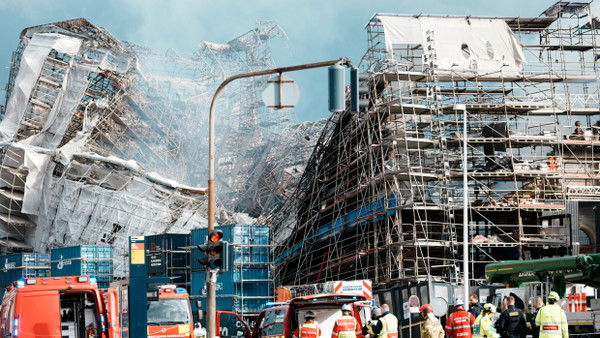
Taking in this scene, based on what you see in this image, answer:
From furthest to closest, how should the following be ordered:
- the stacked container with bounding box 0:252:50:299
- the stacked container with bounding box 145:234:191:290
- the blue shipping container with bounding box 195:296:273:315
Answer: the stacked container with bounding box 0:252:50:299
the stacked container with bounding box 145:234:191:290
the blue shipping container with bounding box 195:296:273:315

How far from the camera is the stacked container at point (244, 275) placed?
119 ft

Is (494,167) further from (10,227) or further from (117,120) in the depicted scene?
(10,227)

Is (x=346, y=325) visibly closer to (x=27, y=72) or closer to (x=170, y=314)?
(x=170, y=314)

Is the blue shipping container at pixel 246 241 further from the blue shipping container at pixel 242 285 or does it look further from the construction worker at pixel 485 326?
the construction worker at pixel 485 326

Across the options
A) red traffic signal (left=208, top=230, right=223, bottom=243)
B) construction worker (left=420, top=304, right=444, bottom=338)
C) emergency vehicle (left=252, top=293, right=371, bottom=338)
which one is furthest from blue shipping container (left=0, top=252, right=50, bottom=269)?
construction worker (left=420, top=304, right=444, bottom=338)

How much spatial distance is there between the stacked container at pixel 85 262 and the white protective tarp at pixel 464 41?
17.4 meters

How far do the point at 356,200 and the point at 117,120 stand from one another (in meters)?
17.8

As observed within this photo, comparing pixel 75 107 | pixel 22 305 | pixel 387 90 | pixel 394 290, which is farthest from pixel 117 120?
pixel 22 305

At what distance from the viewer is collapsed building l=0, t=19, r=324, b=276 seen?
4928 cm

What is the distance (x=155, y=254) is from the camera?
40.9 metres

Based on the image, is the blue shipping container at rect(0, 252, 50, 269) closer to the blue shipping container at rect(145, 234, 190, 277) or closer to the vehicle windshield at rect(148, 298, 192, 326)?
the blue shipping container at rect(145, 234, 190, 277)

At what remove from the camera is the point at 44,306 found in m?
16.6

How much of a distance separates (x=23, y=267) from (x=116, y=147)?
1208cm

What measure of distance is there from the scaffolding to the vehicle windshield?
48.0 feet
